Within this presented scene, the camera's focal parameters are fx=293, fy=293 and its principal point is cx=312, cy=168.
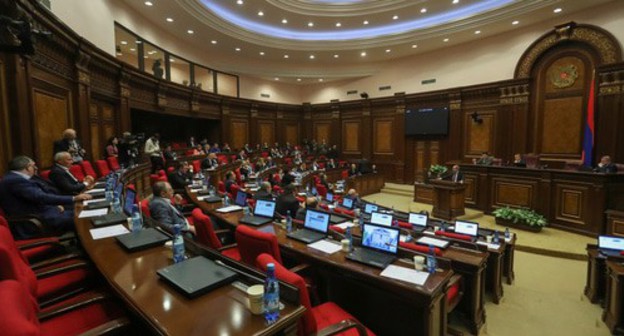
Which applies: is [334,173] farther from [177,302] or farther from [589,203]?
[177,302]

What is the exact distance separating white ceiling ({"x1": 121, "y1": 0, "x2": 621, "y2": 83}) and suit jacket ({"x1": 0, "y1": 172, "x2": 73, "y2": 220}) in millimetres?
6378

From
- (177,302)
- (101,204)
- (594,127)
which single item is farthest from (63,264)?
(594,127)

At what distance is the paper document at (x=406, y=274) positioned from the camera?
199 centimetres

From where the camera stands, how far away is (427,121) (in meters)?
11.2

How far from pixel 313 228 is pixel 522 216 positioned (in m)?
5.45

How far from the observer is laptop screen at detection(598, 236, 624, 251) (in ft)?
11.1

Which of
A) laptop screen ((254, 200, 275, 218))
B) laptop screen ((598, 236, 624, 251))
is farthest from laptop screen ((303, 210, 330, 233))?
laptop screen ((598, 236, 624, 251))

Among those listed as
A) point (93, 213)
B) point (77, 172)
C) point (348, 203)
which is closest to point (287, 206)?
point (348, 203)

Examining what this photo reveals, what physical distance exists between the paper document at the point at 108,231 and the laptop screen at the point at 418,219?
3491 millimetres

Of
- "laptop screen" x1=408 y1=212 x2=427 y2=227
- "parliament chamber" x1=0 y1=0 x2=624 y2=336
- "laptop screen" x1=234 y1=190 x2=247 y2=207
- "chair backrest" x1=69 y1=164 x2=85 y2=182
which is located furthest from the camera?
"laptop screen" x1=234 y1=190 x2=247 y2=207

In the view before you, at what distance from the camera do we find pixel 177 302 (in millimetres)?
1352

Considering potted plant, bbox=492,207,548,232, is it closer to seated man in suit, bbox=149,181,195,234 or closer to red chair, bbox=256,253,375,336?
red chair, bbox=256,253,375,336

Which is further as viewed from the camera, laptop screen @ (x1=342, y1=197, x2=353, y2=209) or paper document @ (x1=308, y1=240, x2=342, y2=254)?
laptop screen @ (x1=342, y1=197, x2=353, y2=209)

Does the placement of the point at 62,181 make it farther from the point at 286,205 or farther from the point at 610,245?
the point at 610,245
